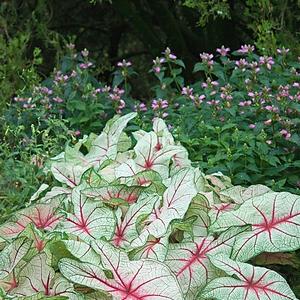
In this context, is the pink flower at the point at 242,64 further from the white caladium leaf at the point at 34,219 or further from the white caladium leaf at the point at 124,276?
the white caladium leaf at the point at 124,276

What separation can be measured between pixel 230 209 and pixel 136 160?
1.40 feet

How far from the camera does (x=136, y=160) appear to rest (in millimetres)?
2428

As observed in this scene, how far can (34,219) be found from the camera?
7.16ft

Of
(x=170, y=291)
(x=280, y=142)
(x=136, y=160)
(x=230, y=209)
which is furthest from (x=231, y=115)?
(x=170, y=291)

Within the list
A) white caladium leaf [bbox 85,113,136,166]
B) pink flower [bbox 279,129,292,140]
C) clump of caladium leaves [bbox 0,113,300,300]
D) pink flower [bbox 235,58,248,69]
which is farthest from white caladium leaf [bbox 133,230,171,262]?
pink flower [bbox 235,58,248,69]

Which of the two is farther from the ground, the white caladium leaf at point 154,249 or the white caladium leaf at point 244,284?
the white caladium leaf at point 154,249

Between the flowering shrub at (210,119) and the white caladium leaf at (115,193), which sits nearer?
the white caladium leaf at (115,193)

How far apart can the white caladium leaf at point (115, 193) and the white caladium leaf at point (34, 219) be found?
13 cm

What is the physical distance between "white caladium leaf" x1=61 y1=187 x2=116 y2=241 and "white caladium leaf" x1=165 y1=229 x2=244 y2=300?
0.18 metres

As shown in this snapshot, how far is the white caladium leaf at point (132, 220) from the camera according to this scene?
2.02m

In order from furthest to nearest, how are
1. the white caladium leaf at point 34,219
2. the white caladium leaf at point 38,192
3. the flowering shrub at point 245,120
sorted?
the flowering shrub at point 245,120 → the white caladium leaf at point 38,192 → the white caladium leaf at point 34,219

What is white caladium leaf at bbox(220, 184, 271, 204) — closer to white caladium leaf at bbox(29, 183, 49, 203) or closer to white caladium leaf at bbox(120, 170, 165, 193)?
white caladium leaf at bbox(120, 170, 165, 193)

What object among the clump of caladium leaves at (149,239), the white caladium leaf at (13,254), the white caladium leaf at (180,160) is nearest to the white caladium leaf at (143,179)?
the clump of caladium leaves at (149,239)

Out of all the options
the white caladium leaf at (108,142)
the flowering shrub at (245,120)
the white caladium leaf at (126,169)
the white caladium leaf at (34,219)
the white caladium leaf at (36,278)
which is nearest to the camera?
the white caladium leaf at (36,278)
